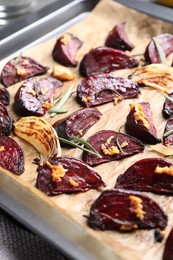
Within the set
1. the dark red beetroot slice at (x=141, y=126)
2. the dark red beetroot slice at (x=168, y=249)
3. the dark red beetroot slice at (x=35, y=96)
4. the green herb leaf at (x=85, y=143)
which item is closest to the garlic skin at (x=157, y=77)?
the dark red beetroot slice at (x=141, y=126)

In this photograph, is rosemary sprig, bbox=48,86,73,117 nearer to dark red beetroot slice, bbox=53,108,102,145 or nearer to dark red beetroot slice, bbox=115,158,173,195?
dark red beetroot slice, bbox=53,108,102,145

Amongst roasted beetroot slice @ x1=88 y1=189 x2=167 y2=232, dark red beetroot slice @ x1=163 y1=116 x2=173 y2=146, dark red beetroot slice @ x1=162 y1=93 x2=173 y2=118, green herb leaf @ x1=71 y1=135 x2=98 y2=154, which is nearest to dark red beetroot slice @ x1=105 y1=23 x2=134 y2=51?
dark red beetroot slice @ x1=162 y1=93 x2=173 y2=118

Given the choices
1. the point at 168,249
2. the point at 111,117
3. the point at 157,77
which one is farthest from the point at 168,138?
the point at 168,249

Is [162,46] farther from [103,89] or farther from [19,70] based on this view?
[19,70]

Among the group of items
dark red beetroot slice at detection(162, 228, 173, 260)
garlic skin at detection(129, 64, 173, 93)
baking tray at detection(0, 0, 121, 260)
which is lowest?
dark red beetroot slice at detection(162, 228, 173, 260)

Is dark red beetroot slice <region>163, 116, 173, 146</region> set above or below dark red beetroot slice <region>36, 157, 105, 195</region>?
below

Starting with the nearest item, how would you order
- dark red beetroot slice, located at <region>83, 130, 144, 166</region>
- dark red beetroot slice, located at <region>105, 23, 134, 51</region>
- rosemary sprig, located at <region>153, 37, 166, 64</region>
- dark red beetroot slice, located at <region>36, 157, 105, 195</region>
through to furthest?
1. dark red beetroot slice, located at <region>36, 157, 105, 195</region>
2. dark red beetroot slice, located at <region>83, 130, 144, 166</region>
3. rosemary sprig, located at <region>153, 37, 166, 64</region>
4. dark red beetroot slice, located at <region>105, 23, 134, 51</region>

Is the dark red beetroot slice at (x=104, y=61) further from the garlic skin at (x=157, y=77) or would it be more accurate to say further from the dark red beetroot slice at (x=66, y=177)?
the dark red beetroot slice at (x=66, y=177)
